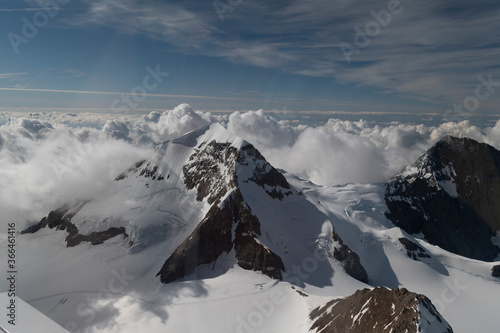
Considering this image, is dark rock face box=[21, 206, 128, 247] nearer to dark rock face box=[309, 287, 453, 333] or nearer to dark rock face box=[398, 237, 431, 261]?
dark rock face box=[309, 287, 453, 333]

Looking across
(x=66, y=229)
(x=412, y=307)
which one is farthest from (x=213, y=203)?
(x=412, y=307)

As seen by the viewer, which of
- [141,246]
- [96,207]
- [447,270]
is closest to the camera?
[141,246]

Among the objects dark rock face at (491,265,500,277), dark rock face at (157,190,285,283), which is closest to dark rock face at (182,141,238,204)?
dark rock face at (157,190,285,283)

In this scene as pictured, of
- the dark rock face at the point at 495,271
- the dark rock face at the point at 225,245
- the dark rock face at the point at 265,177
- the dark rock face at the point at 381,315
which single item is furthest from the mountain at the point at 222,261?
the dark rock face at the point at 495,271

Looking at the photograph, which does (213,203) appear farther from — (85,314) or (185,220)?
(85,314)

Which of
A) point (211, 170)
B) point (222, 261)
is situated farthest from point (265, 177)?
point (222, 261)

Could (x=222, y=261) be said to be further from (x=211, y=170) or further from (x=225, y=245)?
(x=211, y=170)
